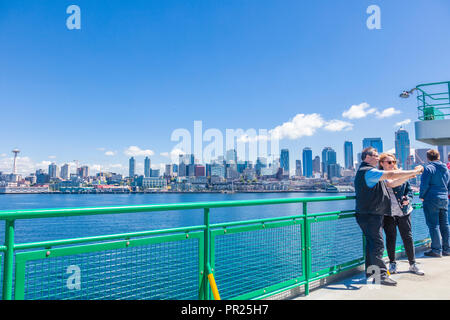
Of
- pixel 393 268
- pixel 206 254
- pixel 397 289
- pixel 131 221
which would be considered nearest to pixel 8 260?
pixel 206 254

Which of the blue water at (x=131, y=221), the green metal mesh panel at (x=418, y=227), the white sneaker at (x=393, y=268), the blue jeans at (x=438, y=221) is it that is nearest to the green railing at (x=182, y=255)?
the blue water at (x=131, y=221)

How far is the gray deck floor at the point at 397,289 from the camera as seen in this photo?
144 inches

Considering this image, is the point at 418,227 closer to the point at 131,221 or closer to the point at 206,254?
the point at 206,254

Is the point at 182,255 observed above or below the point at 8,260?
below

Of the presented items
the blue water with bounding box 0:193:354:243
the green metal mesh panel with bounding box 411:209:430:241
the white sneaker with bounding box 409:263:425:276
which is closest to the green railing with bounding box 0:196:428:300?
the blue water with bounding box 0:193:354:243

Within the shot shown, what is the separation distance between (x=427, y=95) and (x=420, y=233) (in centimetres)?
522

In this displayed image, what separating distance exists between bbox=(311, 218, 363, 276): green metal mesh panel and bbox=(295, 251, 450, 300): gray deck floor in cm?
29

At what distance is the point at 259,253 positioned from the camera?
3572 mm

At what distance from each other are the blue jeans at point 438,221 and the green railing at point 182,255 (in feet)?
6.08

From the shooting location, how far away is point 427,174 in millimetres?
5500

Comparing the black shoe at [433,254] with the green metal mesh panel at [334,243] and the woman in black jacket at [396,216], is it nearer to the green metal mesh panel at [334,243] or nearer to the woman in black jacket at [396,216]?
the woman in black jacket at [396,216]

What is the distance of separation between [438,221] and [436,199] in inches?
18.3

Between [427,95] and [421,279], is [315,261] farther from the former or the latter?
[427,95]

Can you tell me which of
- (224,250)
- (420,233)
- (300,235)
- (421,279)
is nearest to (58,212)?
(224,250)
